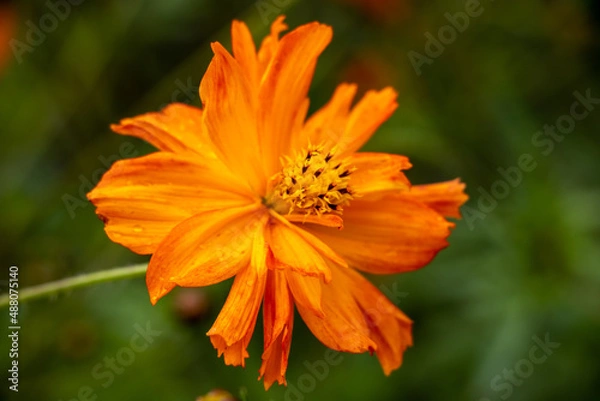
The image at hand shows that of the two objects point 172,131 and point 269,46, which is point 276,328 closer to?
point 172,131

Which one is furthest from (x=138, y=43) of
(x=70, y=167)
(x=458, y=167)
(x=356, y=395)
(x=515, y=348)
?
(x=515, y=348)

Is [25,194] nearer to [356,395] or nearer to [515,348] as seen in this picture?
[356,395]

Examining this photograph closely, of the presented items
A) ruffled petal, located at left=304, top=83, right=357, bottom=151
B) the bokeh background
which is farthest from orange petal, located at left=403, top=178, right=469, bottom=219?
the bokeh background

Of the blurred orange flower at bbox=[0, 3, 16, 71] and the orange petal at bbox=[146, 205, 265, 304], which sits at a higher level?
the blurred orange flower at bbox=[0, 3, 16, 71]

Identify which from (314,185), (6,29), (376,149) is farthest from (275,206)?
(6,29)

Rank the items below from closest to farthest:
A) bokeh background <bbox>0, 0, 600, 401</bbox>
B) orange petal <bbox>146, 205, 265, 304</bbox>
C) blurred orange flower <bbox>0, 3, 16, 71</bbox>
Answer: orange petal <bbox>146, 205, 265, 304</bbox>, bokeh background <bbox>0, 0, 600, 401</bbox>, blurred orange flower <bbox>0, 3, 16, 71</bbox>

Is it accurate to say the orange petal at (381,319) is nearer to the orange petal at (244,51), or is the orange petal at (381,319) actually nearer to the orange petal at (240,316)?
the orange petal at (240,316)

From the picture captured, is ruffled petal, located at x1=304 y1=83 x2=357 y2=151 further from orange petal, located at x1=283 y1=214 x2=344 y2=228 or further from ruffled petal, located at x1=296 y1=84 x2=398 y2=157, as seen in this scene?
orange petal, located at x1=283 y1=214 x2=344 y2=228
